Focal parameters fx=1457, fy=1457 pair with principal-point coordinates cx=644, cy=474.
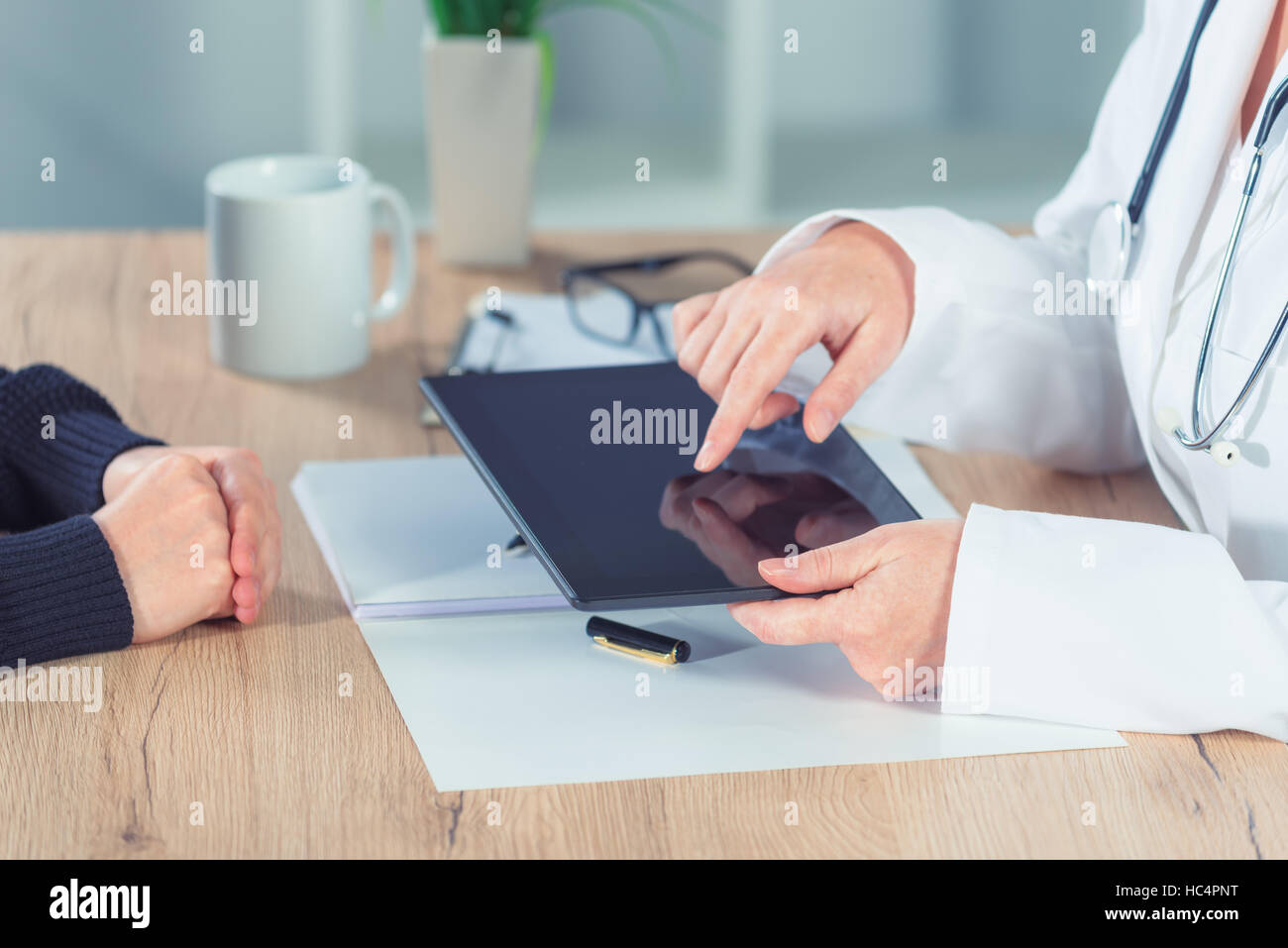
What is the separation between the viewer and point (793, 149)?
11.6 feet

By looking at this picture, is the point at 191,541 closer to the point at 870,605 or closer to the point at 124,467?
the point at 124,467

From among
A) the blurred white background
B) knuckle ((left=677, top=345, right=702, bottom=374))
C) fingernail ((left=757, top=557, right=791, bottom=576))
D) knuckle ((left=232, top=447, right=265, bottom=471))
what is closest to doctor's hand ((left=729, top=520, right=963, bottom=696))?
fingernail ((left=757, top=557, right=791, bottom=576))

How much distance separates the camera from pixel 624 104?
3.34 metres

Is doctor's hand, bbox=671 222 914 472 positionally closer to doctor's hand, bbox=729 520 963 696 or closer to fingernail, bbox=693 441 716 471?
fingernail, bbox=693 441 716 471

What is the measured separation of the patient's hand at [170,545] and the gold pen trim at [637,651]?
0.21m

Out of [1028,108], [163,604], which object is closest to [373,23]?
[1028,108]

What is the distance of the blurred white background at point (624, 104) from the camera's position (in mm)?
3094

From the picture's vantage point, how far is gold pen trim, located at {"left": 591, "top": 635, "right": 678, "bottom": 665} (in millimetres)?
786

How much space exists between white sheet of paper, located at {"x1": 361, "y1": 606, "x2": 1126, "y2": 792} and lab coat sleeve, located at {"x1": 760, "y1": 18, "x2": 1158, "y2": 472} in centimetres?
30

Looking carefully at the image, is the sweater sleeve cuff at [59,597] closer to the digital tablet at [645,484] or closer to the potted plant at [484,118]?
the digital tablet at [645,484]

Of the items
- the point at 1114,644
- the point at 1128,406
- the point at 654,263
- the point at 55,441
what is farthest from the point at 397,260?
the point at 1114,644
